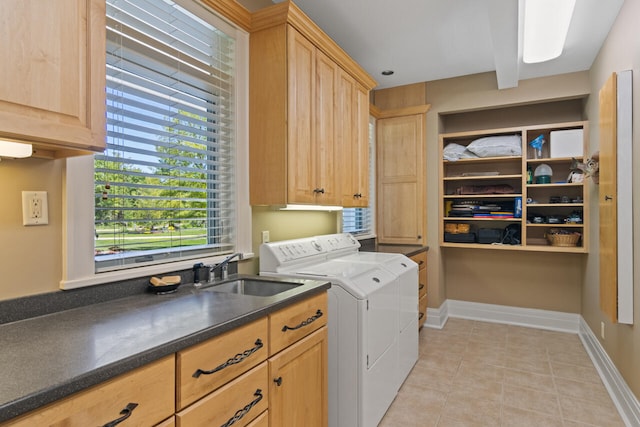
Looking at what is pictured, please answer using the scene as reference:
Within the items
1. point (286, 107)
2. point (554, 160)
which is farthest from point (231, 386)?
point (554, 160)

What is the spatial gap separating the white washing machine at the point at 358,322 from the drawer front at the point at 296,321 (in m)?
0.21

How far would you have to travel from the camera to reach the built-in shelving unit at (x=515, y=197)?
3787 millimetres

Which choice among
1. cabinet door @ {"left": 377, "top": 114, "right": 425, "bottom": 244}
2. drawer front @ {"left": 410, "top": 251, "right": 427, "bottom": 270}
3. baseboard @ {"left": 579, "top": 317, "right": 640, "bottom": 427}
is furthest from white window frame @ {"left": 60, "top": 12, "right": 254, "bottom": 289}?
cabinet door @ {"left": 377, "top": 114, "right": 425, "bottom": 244}

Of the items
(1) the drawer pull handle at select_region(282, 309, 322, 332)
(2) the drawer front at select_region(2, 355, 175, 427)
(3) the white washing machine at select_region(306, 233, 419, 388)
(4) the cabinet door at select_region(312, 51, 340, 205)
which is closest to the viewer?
(2) the drawer front at select_region(2, 355, 175, 427)

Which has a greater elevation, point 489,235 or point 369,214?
point 369,214

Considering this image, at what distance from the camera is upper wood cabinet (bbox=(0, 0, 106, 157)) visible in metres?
0.98

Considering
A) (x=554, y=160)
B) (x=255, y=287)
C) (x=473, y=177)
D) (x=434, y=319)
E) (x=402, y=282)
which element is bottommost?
(x=434, y=319)

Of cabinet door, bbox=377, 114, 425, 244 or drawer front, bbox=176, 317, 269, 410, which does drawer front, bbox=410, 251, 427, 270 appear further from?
drawer front, bbox=176, 317, 269, 410

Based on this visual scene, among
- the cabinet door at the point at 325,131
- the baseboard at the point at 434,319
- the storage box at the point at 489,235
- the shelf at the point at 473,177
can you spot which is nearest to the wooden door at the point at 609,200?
the shelf at the point at 473,177

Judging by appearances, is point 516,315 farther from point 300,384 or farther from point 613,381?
point 300,384

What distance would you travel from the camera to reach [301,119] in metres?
2.41

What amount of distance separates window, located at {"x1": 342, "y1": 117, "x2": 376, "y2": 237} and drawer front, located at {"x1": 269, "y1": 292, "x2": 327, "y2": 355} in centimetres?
217

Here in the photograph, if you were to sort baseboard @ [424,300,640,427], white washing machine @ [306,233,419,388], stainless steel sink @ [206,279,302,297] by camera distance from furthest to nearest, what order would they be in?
baseboard @ [424,300,640,427], white washing machine @ [306,233,419,388], stainless steel sink @ [206,279,302,297]

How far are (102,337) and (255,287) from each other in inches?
39.0
